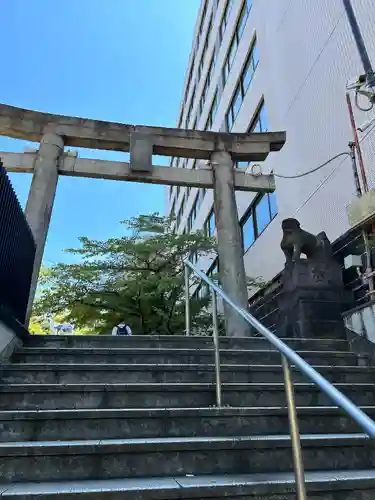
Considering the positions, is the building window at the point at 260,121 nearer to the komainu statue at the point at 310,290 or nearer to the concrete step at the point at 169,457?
the komainu statue at the point at 310,290

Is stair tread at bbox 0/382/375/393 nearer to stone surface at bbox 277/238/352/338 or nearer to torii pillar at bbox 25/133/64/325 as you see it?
stone surface at bbox 277/238/352/338

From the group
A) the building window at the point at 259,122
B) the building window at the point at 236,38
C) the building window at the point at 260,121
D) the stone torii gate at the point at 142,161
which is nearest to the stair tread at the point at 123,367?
the stone torii gate at the point at 142,161

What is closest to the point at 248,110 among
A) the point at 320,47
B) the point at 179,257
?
the point at 320,47

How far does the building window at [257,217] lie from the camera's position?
1217 centimetres

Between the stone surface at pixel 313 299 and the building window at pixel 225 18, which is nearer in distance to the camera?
the stone surface at pixel 313 299

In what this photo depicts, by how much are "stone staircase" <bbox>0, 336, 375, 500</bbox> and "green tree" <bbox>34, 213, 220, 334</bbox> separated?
589 cm

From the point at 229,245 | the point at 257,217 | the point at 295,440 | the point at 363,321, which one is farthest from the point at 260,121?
the point at 295,440

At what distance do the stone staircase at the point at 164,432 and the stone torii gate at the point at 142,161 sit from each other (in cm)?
339

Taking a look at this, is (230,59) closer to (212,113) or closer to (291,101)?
(212,113)

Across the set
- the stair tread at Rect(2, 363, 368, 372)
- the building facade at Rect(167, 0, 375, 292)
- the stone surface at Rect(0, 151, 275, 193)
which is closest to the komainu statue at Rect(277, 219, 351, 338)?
the building facade at Rect(167, 0, 375, 292)

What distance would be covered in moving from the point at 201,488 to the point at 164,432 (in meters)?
0.76

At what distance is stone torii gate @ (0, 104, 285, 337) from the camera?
765 cm

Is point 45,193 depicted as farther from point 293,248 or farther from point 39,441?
point 39,441

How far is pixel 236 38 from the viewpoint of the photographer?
16344 millimetres
